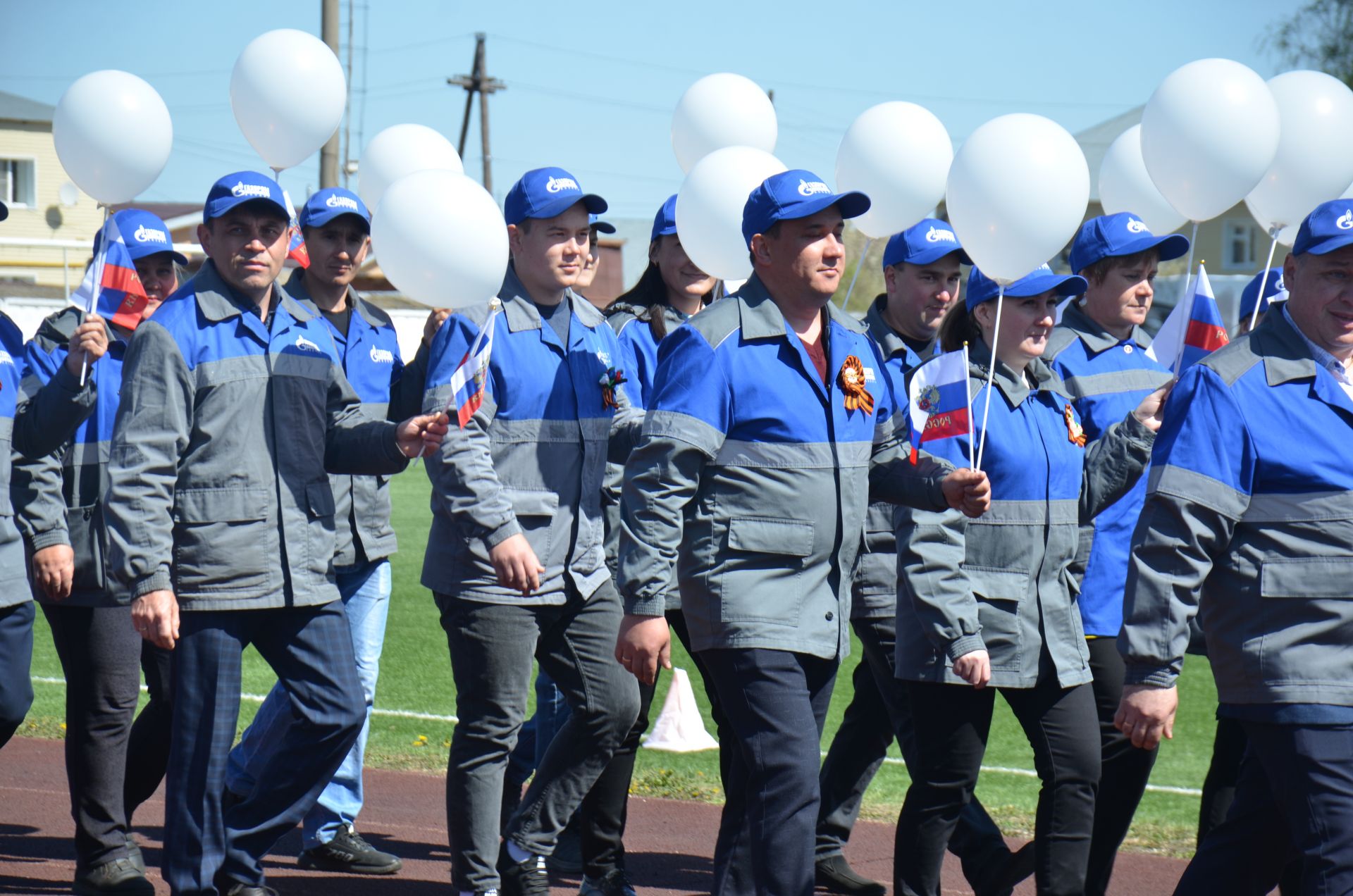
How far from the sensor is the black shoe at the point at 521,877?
5172 mm

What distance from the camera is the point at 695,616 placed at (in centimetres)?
436

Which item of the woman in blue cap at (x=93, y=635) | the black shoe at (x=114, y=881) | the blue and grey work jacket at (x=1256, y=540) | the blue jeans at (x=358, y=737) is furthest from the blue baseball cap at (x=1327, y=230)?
the black shoe at (x=114, y=881)

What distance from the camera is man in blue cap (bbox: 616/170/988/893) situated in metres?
4.22

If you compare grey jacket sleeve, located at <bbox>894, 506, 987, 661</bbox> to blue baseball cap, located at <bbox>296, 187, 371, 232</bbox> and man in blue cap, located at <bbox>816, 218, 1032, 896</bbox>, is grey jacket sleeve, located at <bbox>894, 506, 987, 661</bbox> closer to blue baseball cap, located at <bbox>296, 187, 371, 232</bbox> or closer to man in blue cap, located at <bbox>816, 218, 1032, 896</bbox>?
man in blue cap, located at <bbox>816, 218, 1032, 896</bbox>

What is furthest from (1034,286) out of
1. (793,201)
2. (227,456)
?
(227,456)

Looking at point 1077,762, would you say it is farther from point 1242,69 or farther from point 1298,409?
point 1242,69

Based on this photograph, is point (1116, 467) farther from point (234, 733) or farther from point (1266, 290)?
A: point (234, 733)

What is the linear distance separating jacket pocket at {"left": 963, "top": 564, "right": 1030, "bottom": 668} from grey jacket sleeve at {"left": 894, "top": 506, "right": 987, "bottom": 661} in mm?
43

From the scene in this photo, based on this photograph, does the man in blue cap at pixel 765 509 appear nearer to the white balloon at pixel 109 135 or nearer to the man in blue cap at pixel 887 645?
the man in blue cap at pixel 887 645

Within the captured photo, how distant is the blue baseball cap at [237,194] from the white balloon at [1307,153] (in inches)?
149

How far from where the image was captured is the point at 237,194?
497 centimetres

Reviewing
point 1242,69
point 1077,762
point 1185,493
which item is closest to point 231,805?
point 1077,762

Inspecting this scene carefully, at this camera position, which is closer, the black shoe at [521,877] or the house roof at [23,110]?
the black shoe at [521,877]

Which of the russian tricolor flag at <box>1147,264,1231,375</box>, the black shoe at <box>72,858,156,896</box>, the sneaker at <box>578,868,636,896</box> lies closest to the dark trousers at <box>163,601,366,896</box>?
the black shoe at <box>72,858,156,896</box>
